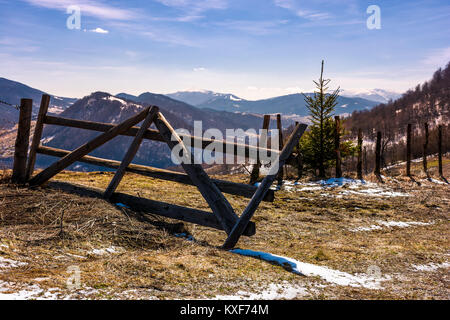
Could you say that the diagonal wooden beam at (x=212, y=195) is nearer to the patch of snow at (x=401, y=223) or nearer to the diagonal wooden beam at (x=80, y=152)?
Result: the diagonal wooden beam at (x=80, y=152)

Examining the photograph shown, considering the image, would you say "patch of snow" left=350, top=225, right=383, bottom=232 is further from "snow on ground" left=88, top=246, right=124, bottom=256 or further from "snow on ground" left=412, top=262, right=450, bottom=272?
"snow on ground" left=88, top=246, right=124, bottom=256

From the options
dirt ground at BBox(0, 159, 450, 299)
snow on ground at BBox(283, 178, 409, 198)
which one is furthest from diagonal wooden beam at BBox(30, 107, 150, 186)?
snow on ground at BBox(283, 178, 409, 198)

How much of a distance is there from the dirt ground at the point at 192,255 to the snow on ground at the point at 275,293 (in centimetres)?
1

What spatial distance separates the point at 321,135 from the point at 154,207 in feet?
37.3

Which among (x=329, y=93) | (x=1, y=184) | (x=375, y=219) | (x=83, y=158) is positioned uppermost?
(x=329, y=93)

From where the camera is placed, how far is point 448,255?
5309 millimetres

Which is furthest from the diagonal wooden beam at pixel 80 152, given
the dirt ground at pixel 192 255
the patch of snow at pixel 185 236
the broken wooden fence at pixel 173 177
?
the patch of snow at pixel 185 236

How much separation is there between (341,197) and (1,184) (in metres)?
10.0

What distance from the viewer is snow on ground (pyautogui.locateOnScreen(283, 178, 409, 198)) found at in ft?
38.0

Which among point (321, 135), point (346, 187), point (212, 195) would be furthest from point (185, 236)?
point (321, 135)

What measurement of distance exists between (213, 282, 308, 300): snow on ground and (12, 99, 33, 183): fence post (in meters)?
6.03

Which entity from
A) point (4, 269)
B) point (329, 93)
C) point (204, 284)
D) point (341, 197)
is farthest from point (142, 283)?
point (329, 93)

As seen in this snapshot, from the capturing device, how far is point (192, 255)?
4.11m

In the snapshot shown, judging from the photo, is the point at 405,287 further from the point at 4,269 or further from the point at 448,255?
the point at 4,269
